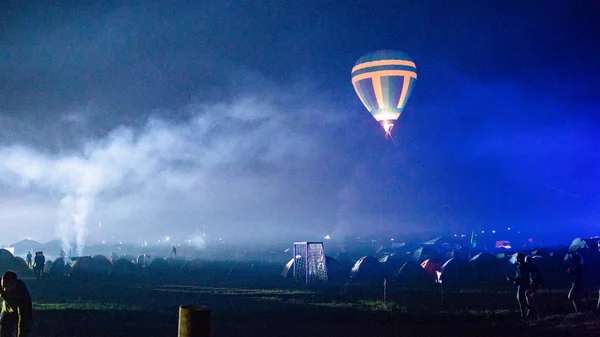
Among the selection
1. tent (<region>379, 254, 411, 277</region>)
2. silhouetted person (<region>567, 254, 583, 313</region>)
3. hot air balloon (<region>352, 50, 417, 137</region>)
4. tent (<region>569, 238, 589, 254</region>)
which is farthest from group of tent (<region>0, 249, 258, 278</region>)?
silhouetted person (<region>567, 254, 583, 313</region>)

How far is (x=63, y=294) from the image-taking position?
97.1ft

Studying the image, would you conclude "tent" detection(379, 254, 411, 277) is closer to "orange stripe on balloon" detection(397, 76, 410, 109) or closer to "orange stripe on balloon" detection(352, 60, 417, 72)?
"orange stripe on balloon" detection(397, 76, 410, 109)

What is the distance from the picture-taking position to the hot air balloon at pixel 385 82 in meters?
44.5

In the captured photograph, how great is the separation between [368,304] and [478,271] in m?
19.9

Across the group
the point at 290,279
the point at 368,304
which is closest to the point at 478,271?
the point at 290,279

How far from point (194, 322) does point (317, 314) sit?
54.2ft

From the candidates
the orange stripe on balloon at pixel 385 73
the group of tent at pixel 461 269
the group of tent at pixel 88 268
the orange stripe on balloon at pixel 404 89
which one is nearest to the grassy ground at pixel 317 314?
the group of tent at pixel 461 269

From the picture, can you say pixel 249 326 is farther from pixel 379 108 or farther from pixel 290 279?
pixel 379 108

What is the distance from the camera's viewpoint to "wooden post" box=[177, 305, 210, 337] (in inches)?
179

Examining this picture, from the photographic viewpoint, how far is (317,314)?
20375 mm

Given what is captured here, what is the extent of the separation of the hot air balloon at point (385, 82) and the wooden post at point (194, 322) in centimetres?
4166

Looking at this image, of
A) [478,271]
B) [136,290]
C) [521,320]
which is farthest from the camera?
[478,271]

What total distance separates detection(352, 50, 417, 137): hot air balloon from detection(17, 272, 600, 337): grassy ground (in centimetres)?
2036

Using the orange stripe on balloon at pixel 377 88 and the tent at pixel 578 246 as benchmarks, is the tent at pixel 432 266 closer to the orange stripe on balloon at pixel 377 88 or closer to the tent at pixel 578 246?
the tent at pixel 578 246
